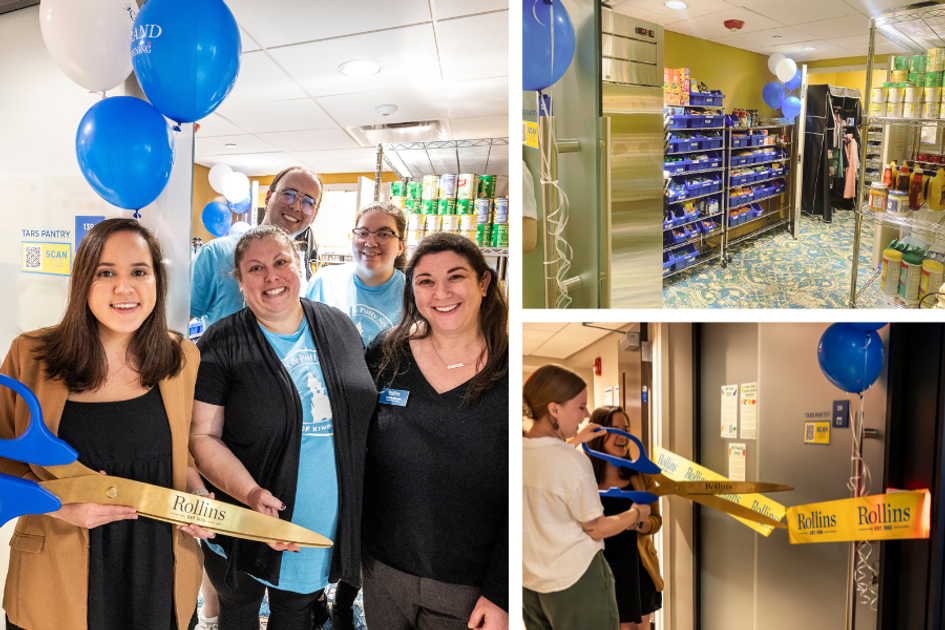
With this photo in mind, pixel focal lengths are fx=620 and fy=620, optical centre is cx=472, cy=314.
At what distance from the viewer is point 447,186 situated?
1.64 meters

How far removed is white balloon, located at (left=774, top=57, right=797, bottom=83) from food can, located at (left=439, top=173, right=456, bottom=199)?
78 centimetres

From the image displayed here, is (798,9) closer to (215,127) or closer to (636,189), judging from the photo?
(636,189)

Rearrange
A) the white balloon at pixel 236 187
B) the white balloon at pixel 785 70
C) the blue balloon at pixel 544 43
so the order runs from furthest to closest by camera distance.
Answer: the white balloon at pixel 236 187, the blue balloon at pixel 544 43, the white balloon at pixel 785 70

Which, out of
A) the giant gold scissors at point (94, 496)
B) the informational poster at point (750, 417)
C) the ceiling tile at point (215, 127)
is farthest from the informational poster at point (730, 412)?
the ceiling tile at point (215, 127)

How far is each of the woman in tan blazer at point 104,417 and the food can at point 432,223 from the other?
68 centimetres

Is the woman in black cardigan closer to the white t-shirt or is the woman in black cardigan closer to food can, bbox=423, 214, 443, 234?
food can, bbox=423, 214, 443, 234

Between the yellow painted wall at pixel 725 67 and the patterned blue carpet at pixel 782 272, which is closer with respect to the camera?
the yellow painted wall at pixel 725 67

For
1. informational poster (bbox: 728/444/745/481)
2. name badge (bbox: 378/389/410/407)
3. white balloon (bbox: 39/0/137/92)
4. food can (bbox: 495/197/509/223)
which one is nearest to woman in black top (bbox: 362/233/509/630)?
name badge (bbox: 378/389/410/407)

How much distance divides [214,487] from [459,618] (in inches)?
28.2

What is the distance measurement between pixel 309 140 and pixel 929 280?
1585mm

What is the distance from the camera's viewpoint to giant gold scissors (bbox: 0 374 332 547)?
1475 mm

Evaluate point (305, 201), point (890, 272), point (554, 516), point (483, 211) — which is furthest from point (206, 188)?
point (890, 272)

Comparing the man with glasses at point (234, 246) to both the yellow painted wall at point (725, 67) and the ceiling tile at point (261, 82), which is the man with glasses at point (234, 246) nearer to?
the ceiling tile at point (261, 82)

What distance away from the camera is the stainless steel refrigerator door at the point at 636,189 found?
4.53 ft
